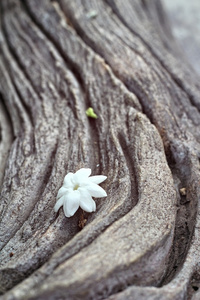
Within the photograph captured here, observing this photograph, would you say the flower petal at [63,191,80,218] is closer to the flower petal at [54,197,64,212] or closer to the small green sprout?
the flower petal at [54,197,64,212]

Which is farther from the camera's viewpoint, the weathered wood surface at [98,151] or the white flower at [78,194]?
the white flower at [78,194]

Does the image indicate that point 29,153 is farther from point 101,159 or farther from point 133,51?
point 133,51

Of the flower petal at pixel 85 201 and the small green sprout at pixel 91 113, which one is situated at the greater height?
the small green sprout at pixel 91 113

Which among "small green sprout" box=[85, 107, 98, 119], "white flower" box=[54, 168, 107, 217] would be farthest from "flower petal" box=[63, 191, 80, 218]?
"small green sprout" box=[85, 107, 98, 119]

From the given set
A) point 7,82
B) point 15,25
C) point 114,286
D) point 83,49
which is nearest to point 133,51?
point 83,49

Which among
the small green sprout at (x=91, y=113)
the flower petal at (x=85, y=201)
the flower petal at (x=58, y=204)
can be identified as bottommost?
the flower petal at (x=85, y=201)

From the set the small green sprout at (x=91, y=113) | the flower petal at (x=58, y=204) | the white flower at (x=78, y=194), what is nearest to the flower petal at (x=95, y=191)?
the white flower at (x=78, y=194)

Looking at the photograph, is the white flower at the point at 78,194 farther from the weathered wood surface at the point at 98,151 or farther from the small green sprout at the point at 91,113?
the small green sprout at the point at 91,113
